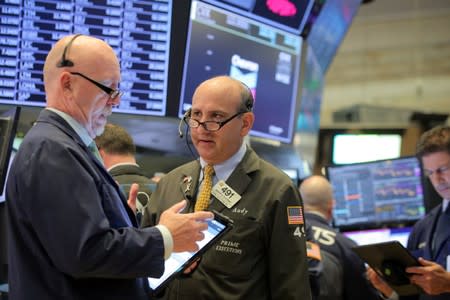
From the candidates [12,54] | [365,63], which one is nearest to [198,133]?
[12,54]

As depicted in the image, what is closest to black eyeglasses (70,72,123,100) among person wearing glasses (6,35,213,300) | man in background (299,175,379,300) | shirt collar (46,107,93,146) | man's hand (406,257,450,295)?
person wearing glasses (6,35,213,300)

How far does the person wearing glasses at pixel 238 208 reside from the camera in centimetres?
239

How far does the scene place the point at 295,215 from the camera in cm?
245

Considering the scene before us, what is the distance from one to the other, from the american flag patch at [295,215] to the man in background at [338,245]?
1.81 metres

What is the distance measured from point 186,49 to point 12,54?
3.56 feet

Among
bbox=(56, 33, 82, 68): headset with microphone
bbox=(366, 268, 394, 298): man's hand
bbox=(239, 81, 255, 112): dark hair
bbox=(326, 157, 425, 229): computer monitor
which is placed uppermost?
bbox=(56, 33, 82, 68): headset with microphone

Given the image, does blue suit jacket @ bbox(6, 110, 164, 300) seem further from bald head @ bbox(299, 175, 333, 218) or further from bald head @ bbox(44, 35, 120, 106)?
bald head @ bbox(299, 175, 333, 218)

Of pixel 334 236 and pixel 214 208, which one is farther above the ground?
pixel 214 208

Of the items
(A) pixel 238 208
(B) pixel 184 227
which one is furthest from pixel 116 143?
(B) pixel 184 227

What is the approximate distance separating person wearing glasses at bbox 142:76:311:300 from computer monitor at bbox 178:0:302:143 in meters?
1.74

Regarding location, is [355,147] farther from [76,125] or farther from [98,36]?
[76,125]

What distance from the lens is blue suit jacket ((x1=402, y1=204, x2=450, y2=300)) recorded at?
3396 mm

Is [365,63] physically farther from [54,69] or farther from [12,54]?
[54,69]

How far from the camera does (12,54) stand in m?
3.83
